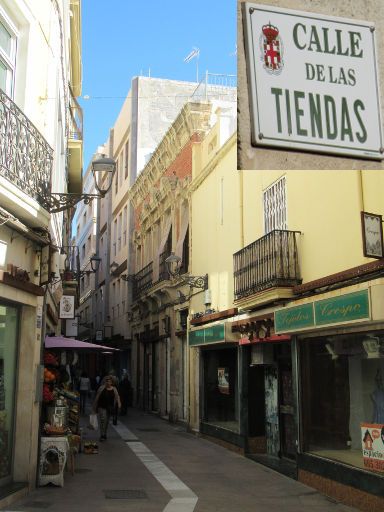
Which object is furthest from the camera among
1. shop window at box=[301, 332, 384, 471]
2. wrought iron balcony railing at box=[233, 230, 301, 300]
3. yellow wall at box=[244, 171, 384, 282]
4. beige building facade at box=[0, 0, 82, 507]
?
wrought iron balcony railing at box=[233, 230, 301, 300]

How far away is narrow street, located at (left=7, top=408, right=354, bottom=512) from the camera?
861 cm

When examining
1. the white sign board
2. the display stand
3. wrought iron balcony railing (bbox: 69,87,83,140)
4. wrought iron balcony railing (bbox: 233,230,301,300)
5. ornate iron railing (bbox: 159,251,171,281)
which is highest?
wrought iron balcony railing (bbox: 69,87,83,140)

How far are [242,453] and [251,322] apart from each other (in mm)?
3221

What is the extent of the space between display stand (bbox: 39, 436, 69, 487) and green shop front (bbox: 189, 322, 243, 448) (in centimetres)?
539

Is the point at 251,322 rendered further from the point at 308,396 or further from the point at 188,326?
the point at 188,326

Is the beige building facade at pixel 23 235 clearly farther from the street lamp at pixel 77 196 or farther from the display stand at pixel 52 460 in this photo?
the display stand at pixel 52 460

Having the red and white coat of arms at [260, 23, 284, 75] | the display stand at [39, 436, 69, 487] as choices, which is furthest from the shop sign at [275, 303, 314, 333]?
the red and white coat of arms at [260, 23, 284, 75]

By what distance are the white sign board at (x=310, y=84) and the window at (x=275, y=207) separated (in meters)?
8.50

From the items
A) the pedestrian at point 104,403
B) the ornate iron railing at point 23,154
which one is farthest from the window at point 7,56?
the pedestrian at point 104,403

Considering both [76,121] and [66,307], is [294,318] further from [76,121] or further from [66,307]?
[76,121]

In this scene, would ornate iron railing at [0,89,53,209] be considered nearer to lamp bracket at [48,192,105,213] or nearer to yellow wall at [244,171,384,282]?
lamp bracket at [48,192,105,213]

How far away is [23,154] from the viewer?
26.7 ft

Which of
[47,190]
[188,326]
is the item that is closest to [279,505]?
[47,190]

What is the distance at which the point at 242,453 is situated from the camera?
13695 millimetres
